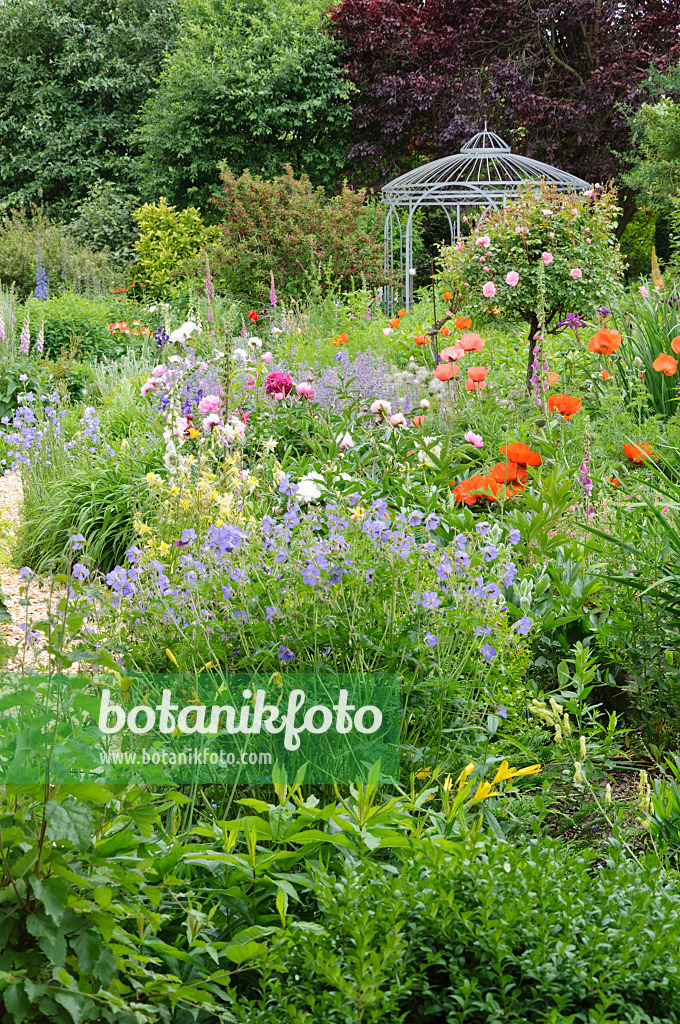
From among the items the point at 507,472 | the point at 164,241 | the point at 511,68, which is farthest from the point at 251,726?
the point at 511,68

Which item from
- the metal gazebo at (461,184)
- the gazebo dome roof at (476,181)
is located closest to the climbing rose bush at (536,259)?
the metal gazebo at (461,184)

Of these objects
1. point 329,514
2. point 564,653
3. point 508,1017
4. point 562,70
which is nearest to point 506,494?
point 564,653

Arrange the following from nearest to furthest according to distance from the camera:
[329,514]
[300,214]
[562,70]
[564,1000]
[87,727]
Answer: [564,1000]
[87,727]
[329,514]
[300,214]
[562,70]

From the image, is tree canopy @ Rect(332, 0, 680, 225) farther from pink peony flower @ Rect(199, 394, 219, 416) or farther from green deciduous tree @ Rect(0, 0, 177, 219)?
pink peony flower @ Rect(199, 394, 219, 416)

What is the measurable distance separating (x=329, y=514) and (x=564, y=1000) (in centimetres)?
128

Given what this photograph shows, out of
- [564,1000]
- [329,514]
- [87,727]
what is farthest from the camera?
[329,514]

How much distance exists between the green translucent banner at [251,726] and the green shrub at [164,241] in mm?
11702

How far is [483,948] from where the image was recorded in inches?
55.7

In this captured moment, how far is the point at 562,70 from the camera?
1603 centimetres

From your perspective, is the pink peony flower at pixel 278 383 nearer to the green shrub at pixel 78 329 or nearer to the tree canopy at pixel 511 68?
the green shrub at pixel 78 329

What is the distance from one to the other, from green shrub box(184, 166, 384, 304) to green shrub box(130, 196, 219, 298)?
2194mm

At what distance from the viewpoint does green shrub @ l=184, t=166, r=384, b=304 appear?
35.1 ft

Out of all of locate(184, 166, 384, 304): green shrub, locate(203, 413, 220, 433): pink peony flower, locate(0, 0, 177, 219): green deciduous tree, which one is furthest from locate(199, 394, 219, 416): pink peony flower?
locate(0, 0, 177, 219): green deciduous tree

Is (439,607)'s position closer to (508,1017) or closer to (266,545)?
(266,545)
